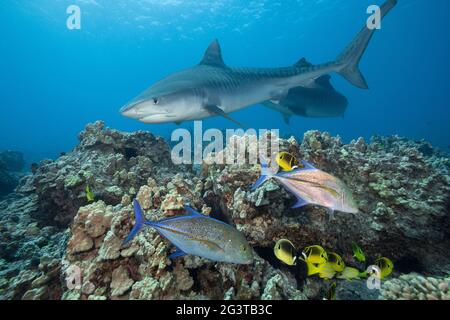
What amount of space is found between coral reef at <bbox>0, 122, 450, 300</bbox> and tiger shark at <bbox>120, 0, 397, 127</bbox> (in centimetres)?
149

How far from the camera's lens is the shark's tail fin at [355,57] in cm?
709

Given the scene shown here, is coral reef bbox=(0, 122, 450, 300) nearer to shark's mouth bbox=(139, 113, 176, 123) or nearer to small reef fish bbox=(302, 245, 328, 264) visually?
small reef fish bbox=(302, 245, 328, 264)

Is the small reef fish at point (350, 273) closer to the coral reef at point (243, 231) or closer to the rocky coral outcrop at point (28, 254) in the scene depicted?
the coral reef at point (243, 231)

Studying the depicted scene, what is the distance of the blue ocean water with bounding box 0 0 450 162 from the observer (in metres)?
60.5

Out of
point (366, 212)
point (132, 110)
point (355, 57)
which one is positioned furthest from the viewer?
point (355, 57)

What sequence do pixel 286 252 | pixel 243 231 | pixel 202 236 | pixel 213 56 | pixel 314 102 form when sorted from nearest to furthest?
pixel 202 236 → pixel 286 252 → pixel 243 231 → pixel 213 56 → pixel 314 102

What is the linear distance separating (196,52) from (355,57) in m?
100

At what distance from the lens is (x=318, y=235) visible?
351cm

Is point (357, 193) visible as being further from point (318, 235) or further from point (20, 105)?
point (20, 105)

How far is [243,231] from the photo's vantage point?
3.50 m

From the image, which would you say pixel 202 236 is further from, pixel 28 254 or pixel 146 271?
pixel 28 254

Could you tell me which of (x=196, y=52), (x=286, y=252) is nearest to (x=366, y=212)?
(x=286, y=252)

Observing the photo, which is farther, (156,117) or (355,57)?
(355,57)

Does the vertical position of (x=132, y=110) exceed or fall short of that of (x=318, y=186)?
it exceeds it
